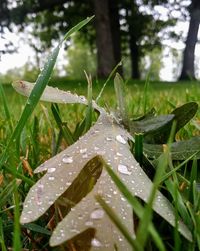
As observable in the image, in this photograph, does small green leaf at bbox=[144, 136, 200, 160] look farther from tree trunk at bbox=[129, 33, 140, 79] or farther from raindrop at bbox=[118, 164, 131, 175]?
tree trunk at bbox=[129, 33, 140, 79]

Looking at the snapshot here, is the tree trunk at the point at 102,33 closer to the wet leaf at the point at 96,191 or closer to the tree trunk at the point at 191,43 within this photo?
the tree trunk at the point at 191,43

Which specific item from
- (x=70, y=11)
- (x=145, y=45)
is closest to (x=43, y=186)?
(x=70, y=11)

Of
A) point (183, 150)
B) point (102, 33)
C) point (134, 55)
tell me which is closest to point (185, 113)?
point (183, 150)

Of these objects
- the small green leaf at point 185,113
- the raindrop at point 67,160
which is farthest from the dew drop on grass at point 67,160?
the small green leaf at point 185,113

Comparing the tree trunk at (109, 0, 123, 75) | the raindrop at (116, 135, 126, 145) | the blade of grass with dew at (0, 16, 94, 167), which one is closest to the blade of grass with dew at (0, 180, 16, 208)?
the blade of grass with dew at (0, 16, 94, 167)

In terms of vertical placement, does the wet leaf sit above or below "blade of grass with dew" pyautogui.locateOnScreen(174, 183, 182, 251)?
above

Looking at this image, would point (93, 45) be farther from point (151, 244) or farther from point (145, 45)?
point (151, 244)

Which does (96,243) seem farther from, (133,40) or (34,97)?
(133,40)
